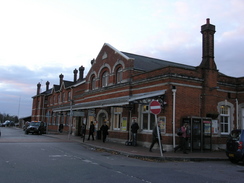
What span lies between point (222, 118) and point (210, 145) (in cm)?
351

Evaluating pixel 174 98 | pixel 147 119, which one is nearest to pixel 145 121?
pixel 147 119

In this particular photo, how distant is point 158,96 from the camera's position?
15.9 m

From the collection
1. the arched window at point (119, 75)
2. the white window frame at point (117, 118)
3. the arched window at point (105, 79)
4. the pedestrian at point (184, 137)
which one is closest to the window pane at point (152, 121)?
the pedestrian at point (184, 137)

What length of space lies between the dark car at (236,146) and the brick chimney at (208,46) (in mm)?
6517

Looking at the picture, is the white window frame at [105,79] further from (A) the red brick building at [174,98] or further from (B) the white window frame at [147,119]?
(B) the white window frame at [147,119]

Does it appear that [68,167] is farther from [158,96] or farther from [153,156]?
[158,96]

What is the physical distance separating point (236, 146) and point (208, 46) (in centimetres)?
827

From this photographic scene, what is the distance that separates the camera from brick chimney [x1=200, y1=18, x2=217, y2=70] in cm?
1739

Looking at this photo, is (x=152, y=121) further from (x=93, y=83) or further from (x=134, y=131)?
(x=93, y=83)

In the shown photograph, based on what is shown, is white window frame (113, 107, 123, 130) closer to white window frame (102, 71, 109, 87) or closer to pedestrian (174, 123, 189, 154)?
white window frame (102, 71, 109, 87)

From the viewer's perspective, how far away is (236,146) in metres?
11.6

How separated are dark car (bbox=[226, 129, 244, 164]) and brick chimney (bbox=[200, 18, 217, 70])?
6517 millimetres

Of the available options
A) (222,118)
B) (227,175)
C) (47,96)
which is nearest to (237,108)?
(222,118)

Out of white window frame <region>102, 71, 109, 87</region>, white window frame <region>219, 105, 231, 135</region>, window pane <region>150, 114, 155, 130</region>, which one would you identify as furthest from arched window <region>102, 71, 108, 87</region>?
white window frame <region>219, 105, 231, 135</region>
